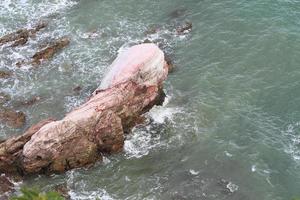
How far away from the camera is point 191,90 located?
120 ft

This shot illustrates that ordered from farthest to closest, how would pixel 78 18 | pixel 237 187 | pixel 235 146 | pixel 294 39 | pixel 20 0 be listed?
pixel 20 0
pixel 78 18
pixel 294 39
pixel 235 146
pixel 237 187

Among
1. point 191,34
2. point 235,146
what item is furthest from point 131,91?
point 191,34

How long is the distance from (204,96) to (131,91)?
5428mm

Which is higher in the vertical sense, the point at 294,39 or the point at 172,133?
the point at 294,39

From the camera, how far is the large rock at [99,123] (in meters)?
30.2

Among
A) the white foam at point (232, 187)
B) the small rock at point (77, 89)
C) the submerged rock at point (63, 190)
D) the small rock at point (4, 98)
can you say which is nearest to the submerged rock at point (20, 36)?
the small rock at point (4, 98)

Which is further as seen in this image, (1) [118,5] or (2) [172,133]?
(1) [118,5]

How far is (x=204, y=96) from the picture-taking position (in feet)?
117

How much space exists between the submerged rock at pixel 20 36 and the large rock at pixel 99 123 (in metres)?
11.3

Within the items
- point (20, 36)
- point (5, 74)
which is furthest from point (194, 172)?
point (20, 36)

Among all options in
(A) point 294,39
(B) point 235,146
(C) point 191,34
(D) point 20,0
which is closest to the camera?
(B) point 235,146

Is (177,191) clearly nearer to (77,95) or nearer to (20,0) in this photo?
(77,95)

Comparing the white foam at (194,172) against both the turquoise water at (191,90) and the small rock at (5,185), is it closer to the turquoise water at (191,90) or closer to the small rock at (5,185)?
the turquoise water at (191,90)

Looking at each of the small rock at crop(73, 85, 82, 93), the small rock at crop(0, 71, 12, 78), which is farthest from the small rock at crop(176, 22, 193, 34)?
the small rock at crop(0, 71, 12, 78)
